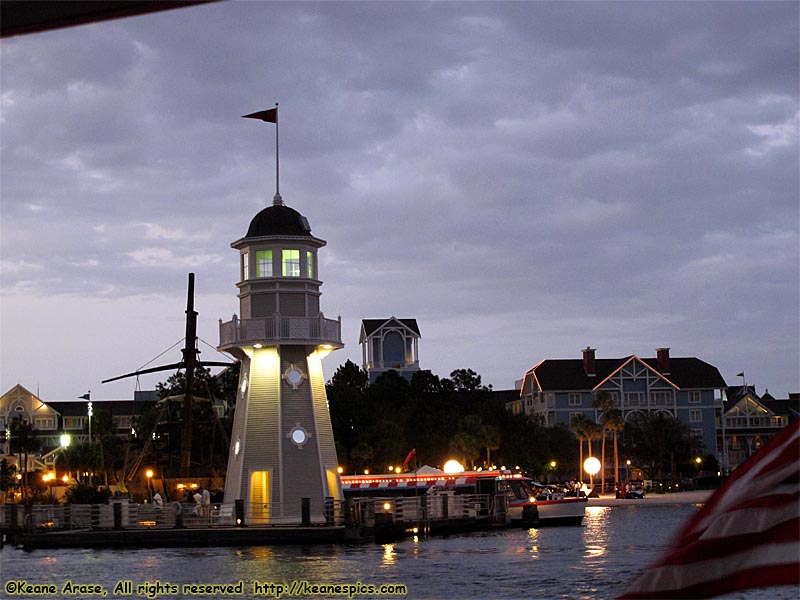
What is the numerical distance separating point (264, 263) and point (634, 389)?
78.5 metres

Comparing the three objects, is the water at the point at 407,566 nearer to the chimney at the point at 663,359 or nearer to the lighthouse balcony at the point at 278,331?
the lighthouse balcony at the point at 278,331

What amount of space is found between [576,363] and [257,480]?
267 feet

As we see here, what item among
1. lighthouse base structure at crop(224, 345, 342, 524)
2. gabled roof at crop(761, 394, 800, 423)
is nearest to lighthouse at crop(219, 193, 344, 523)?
lighthouse base structure at crop(224, 345, 342, 524)

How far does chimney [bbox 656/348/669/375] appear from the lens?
11956cm

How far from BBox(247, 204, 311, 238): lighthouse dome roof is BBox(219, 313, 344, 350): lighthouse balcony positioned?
308 cm

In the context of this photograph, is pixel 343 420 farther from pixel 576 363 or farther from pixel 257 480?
pixel 576 363

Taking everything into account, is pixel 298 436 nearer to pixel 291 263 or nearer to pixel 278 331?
pixel 278 331

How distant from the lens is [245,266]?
1763 inches

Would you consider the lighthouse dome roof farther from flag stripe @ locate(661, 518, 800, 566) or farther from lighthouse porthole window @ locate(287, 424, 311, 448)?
flag stripe @ locate(661, 518, 800, 566)

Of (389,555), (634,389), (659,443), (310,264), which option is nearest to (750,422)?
(634,389)

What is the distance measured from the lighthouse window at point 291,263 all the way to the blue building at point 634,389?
74256 mm

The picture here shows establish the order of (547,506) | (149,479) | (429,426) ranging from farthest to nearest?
(429,426) → (149,479) → (547,506)

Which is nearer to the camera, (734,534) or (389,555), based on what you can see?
(734,534)

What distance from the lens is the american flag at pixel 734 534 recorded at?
4289 mm
